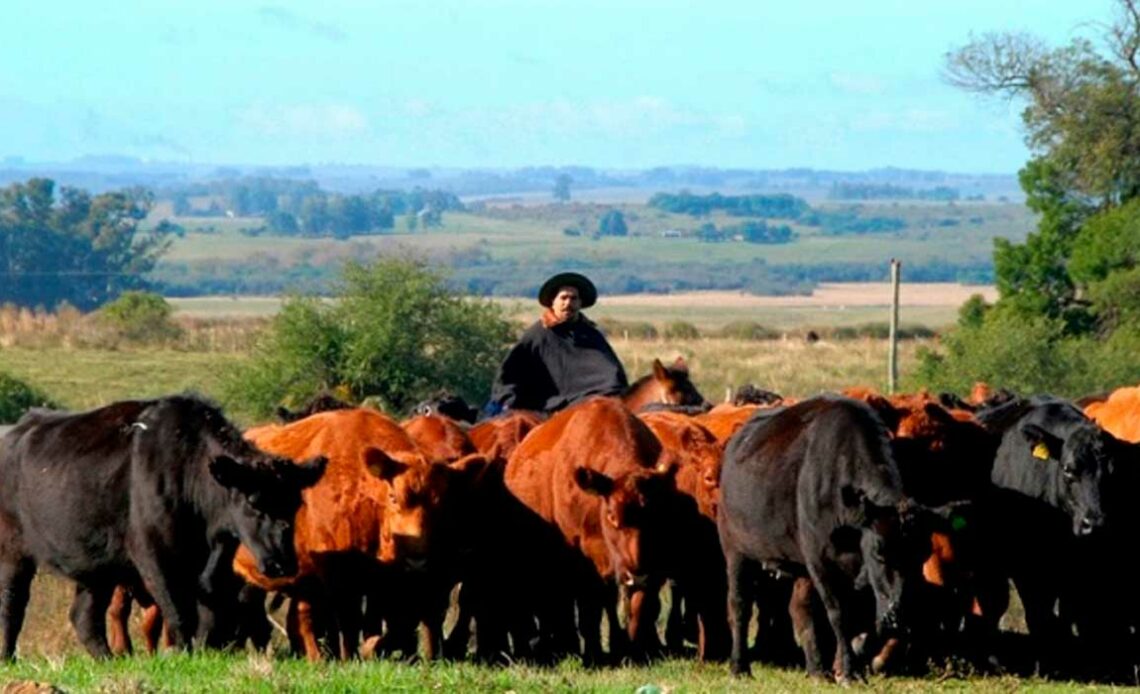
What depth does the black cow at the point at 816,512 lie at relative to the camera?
15.6 m

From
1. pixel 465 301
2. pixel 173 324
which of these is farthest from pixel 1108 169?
pixel 173 324

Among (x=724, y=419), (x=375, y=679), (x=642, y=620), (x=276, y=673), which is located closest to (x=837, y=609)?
(x=642, y=620)

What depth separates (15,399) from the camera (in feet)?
152

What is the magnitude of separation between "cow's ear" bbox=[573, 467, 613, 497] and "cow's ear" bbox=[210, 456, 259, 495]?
2.60 metres

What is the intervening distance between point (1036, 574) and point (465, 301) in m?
30.0

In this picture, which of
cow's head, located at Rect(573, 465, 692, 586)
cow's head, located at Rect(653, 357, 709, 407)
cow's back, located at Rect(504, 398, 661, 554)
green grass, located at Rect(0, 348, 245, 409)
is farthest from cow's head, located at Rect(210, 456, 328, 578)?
green grass, located at Rect(0, 348, 245, 409)

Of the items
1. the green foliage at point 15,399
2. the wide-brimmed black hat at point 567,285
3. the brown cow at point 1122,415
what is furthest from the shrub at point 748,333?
the brown cow at point 1122,415

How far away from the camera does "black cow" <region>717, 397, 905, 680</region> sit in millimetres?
15616

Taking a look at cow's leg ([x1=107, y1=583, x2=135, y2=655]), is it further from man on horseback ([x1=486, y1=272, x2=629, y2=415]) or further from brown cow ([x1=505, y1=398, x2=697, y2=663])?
man on horseback ([x1=486, y1=272, x2=629, y2=415])

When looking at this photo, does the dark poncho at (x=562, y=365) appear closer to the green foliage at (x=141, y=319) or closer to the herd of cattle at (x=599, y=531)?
the herd of cattle at (x=599, y=531)

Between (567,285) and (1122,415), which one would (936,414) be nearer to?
(1122,415)

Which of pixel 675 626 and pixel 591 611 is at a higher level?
pixel 591 611

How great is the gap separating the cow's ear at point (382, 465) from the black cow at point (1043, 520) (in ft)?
15.4

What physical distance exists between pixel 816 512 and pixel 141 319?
54981mm
